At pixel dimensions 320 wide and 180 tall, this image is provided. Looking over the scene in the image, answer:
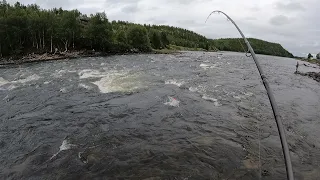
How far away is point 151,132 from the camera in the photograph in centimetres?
1830

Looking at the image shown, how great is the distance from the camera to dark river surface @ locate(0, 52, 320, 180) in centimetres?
1366

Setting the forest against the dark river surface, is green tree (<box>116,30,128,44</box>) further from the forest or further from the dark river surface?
the dark river surface

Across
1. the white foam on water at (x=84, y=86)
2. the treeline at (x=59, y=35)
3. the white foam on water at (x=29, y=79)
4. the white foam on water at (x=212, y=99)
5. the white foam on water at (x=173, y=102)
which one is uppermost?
the treeline at (x=59, y=35)

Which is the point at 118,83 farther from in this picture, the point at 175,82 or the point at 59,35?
the point at 59,35

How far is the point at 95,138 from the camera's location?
55.6 feet

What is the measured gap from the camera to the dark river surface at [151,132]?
13.7 metres

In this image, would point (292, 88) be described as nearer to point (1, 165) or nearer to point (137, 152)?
point (137, 152)

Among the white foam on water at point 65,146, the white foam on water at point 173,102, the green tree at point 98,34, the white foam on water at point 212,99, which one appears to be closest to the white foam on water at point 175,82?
the white foam on water at point 212,99

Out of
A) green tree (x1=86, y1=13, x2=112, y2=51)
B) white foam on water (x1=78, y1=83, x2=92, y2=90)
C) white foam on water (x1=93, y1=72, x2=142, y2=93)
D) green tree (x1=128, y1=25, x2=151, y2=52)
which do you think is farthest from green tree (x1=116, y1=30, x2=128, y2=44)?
white foam on water (x1=78, y1=83, x2=92, y2=90)

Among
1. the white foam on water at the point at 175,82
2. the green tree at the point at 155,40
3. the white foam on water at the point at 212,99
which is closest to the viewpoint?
the white foam on water at the point at 212,99

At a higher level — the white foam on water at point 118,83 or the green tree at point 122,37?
the green tree at point 122,37

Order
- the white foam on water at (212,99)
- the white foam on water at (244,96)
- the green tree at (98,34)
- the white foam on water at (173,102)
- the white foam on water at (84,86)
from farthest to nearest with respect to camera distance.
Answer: the green tree at (98,34) → the white foam on water at (84,86) → the white foam on water at (244,96) → the white foam on water at (212,99) → the white foam on water at (173,102)

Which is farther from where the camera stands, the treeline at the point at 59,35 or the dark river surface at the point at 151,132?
the treeline at the point at 59,35

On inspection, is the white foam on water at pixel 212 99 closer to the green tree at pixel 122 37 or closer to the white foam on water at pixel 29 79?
the white foam on water at pixel 29 79
